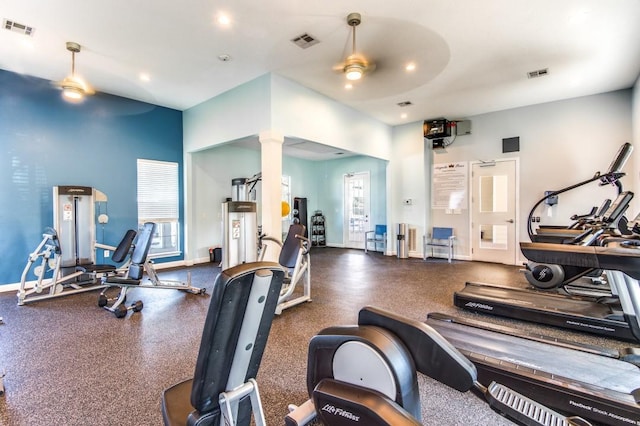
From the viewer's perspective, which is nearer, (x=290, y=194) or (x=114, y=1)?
(x=114, y=1)

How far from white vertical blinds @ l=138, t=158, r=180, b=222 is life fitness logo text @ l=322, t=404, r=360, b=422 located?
20.0 ft

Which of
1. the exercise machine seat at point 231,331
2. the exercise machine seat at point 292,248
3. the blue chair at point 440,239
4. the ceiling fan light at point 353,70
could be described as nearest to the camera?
the exercise machine seat at point 231,331

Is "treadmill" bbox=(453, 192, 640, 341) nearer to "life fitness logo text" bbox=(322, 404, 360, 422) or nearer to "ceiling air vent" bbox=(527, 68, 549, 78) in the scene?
"life fitness logo text" bbox=(322, 404, 360, 422)

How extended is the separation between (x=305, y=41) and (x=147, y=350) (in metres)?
3.86

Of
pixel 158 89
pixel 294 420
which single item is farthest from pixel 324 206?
pixel 294 420

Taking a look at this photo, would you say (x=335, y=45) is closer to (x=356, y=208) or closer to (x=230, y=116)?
(x=230, y=116)

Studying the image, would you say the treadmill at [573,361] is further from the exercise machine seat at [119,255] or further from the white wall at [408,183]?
the white wall at [408,183]

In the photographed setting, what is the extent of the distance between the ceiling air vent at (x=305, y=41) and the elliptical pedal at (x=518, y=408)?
3.96 m

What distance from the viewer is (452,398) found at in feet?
6.48

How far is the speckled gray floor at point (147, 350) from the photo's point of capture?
188 centimetres

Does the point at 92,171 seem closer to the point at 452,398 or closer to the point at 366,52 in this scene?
the point at 366,52

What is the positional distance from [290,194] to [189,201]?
3406 mm

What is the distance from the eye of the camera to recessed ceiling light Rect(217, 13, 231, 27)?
337 centimetres

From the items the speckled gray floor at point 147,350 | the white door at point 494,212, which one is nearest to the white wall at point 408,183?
the white door at point 494,212
